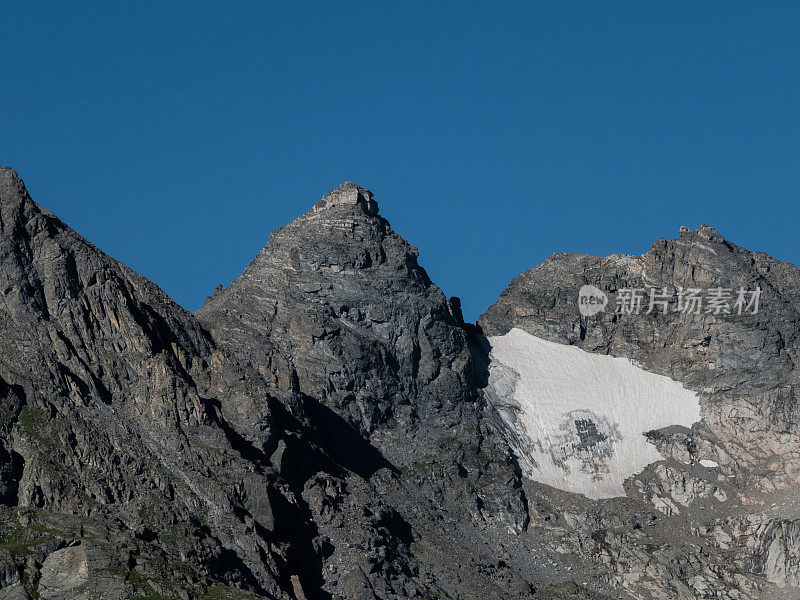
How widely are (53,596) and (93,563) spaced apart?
8284 mm

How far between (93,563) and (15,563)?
8891 mm

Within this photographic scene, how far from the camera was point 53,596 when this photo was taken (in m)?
188

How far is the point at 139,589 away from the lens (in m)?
194

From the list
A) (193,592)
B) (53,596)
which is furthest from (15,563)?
(193,592)

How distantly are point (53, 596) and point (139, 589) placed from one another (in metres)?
10.2

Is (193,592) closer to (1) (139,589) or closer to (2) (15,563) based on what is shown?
(1) (139,589)

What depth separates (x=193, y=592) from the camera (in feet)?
654

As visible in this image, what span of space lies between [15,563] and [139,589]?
13.6 metres

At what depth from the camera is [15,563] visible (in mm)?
190125

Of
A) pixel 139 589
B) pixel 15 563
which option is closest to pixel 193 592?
pixel 139 589

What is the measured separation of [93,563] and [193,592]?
11970 mm

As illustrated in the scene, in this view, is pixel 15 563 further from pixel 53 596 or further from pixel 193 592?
pixel 193 592
